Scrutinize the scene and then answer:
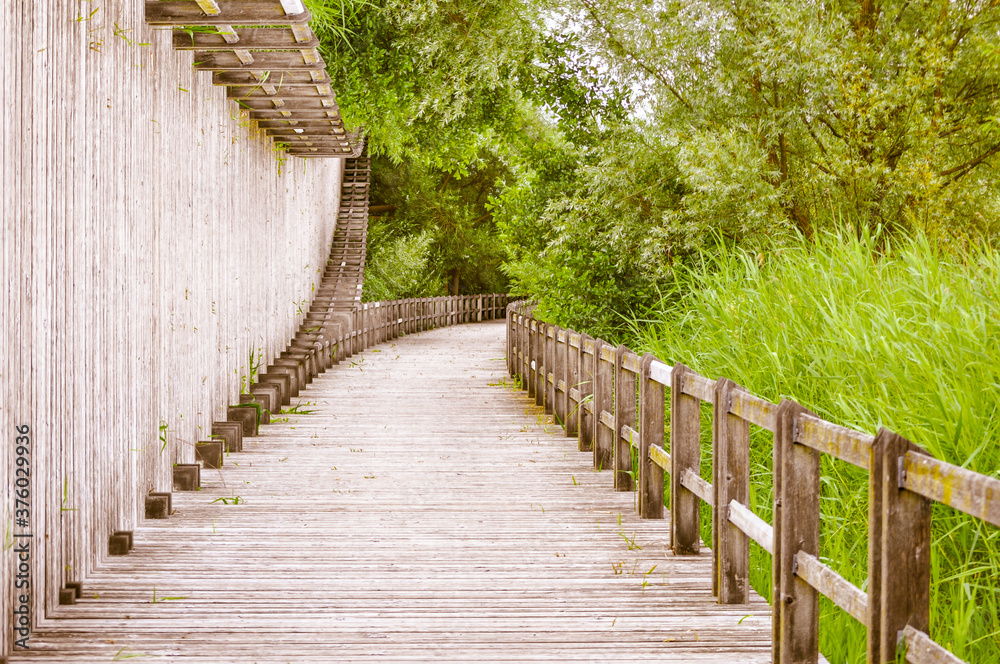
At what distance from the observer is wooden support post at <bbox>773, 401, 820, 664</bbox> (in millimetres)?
3219

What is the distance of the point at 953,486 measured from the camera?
89.8 inches

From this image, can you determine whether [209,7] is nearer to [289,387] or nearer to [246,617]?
[246,617]

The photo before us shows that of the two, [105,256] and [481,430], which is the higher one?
[105,256]

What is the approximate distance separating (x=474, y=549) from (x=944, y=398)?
2.39m

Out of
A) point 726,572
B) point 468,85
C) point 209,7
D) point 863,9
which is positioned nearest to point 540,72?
point 468,85

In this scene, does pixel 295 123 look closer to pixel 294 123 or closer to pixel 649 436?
pixel 294 123

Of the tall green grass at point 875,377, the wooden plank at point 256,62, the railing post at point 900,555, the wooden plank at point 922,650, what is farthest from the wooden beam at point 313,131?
the wooden plank at point 922,650

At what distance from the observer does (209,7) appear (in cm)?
526

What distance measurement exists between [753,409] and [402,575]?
6.07 ft

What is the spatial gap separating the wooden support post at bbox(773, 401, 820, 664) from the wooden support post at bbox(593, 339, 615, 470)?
3.72 m

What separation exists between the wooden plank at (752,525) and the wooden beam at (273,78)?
16.0 ft

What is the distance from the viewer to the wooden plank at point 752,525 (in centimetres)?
350

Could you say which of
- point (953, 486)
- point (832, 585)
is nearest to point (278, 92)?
point (832, 585)

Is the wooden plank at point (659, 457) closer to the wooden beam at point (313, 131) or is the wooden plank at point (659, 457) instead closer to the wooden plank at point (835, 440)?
the wooden plank at point (835, 440)
